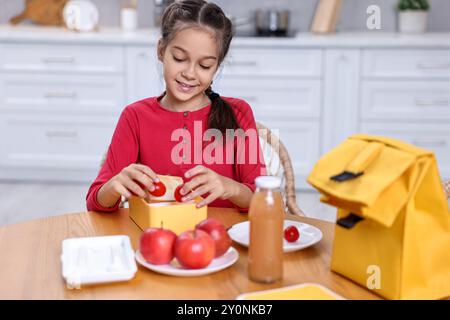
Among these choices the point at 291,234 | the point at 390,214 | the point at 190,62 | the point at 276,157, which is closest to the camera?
the point at 390,214

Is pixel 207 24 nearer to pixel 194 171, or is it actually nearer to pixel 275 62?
pixel 194 171

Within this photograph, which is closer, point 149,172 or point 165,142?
point 149,172

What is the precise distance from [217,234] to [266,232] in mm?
126

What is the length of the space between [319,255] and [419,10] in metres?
2.95

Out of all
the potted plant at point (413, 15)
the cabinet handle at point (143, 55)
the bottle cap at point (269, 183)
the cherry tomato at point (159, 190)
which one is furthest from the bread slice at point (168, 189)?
the potted plant at point (413, 15)

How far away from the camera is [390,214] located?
1.17m

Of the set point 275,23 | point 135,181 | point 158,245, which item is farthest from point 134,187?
point 275,23

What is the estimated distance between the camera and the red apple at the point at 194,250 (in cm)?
130

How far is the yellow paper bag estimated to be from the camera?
1.18 metres

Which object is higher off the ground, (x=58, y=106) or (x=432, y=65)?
(x=432, y=65)

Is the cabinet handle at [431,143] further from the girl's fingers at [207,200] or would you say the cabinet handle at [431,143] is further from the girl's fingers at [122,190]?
the girl's fingers at [122,190]

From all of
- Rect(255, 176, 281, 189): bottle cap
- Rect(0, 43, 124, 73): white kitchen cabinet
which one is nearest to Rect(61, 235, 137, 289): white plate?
Rect(255, 176, 281, 189): bottle cap
